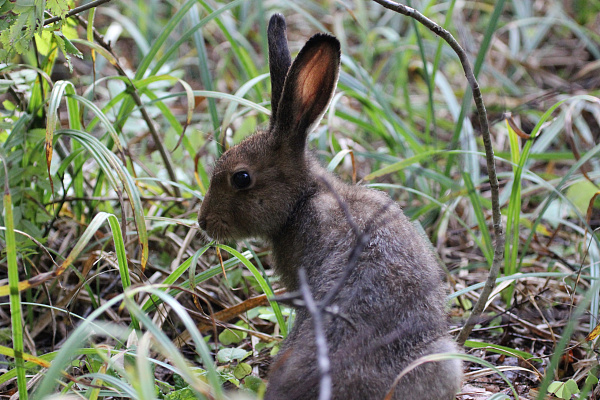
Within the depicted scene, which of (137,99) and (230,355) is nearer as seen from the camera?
(230,355)

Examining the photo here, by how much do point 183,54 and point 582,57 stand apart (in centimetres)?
502

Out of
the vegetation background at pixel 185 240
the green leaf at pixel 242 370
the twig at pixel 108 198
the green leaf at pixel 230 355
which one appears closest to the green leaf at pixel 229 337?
the vegetation background at pixel 185 240

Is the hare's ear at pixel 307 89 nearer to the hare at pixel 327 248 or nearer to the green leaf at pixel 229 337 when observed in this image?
the hare at pixel 327 248

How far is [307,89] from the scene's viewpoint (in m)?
3.50

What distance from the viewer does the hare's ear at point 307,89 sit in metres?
3.29

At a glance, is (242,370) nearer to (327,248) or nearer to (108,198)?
(327,248)

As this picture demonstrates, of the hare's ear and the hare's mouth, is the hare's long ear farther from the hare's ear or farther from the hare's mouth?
the hare's mouth

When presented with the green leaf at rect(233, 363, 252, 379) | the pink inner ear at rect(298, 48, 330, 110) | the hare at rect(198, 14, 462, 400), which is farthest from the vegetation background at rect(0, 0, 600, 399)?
the pink inner ear at rect(298, 48, 330, 110)

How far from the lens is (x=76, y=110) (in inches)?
158

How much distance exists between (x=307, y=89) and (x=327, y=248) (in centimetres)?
93

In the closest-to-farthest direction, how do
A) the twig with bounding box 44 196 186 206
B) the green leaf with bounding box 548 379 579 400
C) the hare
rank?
1. the hare
2. the green leaf with bounding box 548 379 579 400
3. the twig with bounding box 44 196 186 206

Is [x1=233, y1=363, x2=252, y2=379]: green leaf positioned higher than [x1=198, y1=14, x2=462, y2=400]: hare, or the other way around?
[x1=198, y1=14, x2=462, y2=400]: hare

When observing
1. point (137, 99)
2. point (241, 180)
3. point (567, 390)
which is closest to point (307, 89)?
point (241, 180)

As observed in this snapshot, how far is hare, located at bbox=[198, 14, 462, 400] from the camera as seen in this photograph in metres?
2.63
